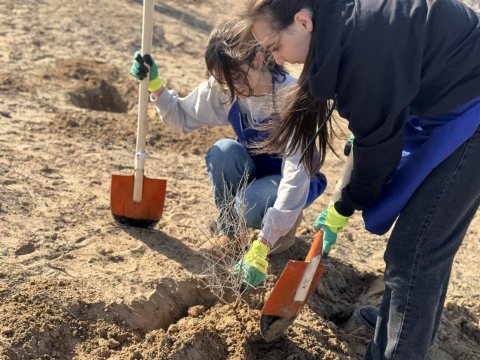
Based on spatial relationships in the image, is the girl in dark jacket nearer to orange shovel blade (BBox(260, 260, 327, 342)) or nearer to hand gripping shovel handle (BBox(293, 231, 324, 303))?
hand gripping shovel handle (BBox(293, 231, 324, 303))

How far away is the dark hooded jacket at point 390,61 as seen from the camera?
6.88 ft

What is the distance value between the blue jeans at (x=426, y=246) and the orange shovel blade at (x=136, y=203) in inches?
56.4

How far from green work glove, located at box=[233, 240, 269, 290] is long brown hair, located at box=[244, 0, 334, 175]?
0.41 m

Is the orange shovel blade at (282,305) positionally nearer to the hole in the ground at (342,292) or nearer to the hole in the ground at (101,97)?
the hole in the ground at (342,292)

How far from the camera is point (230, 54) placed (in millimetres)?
2951

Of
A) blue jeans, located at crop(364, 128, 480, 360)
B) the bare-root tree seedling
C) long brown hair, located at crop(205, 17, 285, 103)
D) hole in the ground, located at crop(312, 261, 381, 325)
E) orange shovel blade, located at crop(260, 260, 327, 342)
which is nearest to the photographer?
blue jeans, located at crop(364, 128, 480, 360)

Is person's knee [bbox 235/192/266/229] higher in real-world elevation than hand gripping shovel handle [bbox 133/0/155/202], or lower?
lower

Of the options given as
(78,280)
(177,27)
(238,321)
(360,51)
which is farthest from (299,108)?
(177,27)

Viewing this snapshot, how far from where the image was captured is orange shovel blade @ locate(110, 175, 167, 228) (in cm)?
353

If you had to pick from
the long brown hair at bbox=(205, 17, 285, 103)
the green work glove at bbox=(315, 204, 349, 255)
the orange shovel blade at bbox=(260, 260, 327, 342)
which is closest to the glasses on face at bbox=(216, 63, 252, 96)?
the long brown hair at bbox=(205, 17, 285, 103)

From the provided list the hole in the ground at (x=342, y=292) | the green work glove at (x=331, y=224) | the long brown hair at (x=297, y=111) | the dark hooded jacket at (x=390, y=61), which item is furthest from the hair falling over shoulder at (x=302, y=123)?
the hole in the ground at (x=342, y=292)

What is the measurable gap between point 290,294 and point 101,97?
318cm

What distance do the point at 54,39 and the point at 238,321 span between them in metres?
4.22

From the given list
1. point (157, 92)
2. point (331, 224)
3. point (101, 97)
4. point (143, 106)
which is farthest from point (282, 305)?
point (101, 97)
